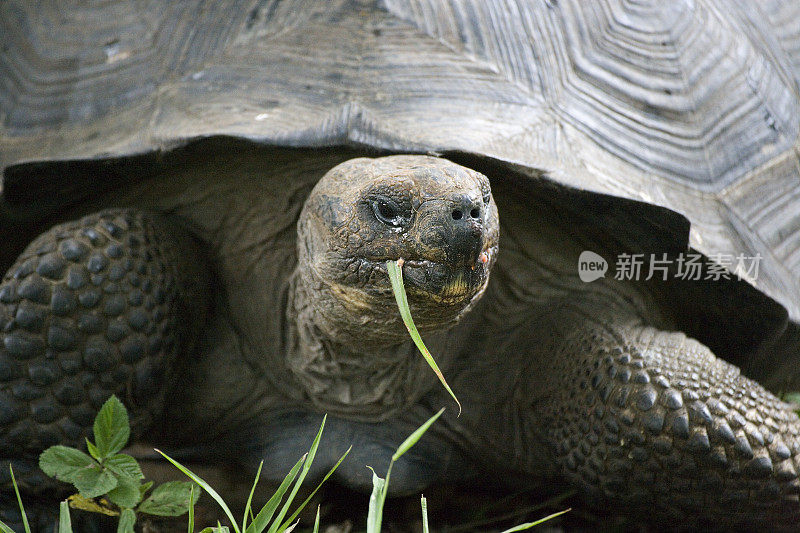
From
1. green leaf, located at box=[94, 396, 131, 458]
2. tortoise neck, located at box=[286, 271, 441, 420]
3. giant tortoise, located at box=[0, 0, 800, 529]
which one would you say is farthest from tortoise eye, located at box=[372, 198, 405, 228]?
green leaf, located at box=[94, 396, 131, 458]

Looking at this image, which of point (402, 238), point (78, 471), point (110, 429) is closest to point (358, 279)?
point (402, 238)

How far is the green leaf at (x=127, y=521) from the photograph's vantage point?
6.10 feet

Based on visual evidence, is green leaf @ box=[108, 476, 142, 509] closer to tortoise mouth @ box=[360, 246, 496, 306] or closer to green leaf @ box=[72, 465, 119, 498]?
green leaf @ box=[72, 465, 119, 498]

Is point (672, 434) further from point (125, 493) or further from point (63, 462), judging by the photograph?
point (63, 462)

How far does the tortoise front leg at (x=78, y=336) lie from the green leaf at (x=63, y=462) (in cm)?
A: 22

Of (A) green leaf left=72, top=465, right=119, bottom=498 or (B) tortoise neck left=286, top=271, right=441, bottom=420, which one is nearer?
(A) green leaf left=72, top=465, right=119, bottom=498

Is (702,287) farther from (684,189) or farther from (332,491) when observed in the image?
(332,491)

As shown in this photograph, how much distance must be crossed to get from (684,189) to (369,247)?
3.81 feet

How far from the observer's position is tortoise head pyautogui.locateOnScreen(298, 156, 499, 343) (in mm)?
1623

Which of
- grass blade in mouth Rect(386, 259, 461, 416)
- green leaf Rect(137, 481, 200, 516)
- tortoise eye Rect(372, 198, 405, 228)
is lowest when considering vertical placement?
green leaf Rect(137, 481, 200, 516)

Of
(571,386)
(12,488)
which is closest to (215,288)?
(12,488)

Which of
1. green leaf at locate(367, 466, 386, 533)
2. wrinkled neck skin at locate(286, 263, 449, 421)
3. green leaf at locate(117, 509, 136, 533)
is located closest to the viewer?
green leaf at locate(367, 466, 386, 533)

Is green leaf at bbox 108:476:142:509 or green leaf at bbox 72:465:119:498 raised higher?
green leaf at bbox 72:465:119:498

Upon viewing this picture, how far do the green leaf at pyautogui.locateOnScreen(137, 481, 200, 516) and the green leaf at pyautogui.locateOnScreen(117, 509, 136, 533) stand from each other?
0.21ft
